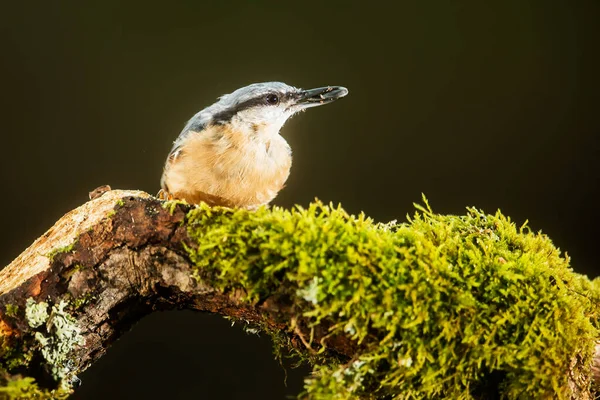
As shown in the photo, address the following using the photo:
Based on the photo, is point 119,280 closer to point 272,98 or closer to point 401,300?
point 401,300

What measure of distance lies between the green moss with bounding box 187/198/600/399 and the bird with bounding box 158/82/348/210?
0.75 metres

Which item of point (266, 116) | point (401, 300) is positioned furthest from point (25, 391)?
point (266, 116)

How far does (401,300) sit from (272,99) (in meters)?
1.32

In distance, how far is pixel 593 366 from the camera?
68.4 inches

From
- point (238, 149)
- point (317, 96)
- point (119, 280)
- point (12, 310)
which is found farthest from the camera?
point (317, 96)

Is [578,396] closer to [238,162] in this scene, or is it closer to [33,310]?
[238,162]

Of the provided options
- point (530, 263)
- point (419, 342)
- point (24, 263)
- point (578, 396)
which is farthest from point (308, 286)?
point (24, 263)

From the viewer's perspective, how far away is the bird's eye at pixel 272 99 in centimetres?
237

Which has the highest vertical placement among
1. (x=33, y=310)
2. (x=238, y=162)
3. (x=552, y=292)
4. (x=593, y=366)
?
(x=238, y=162)

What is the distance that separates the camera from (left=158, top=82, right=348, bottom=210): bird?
226cm

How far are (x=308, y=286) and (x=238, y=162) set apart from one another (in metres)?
1.02

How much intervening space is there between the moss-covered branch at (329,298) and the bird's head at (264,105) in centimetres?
85

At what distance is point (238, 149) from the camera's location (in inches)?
90.4

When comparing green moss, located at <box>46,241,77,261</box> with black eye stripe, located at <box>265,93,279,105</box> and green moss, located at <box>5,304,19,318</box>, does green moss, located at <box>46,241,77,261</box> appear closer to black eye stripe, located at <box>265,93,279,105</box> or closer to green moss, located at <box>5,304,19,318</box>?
green moss, located at <box>5,304,19,318</box>
